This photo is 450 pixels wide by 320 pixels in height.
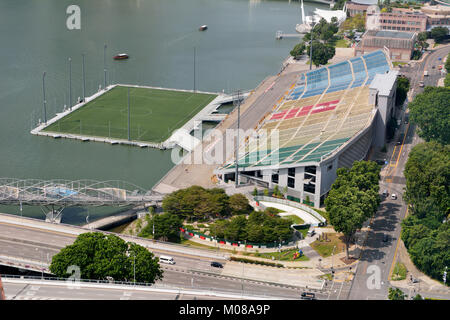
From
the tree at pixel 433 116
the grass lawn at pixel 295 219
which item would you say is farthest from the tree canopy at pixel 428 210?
the grass lawn at pixel 295 219

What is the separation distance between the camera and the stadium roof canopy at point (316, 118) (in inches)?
4921

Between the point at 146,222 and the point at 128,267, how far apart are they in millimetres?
24157

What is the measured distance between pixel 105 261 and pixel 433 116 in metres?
80.8

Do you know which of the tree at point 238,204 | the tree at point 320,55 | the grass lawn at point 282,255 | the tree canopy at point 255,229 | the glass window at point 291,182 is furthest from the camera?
the tree at point 320,55

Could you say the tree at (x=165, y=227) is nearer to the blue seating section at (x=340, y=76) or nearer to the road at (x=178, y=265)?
the road at (x=178, y=265)

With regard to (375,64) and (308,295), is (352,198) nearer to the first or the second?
(308,295)

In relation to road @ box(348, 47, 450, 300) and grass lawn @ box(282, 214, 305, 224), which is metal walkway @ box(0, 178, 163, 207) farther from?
road @ box(348, 47, 450, 300)

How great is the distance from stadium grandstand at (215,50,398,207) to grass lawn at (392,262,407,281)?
22.0 m

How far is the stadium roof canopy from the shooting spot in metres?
125

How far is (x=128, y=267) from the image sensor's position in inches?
3548

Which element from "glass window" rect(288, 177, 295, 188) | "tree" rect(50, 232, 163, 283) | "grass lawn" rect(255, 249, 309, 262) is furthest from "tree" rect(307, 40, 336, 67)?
"tree" rect(50, 232, 163, 283)

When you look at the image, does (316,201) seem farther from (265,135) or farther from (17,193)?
(17,193)

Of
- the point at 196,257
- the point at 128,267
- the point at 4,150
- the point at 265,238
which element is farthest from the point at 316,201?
the point at 4,150

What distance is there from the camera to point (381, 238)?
10888 cm
